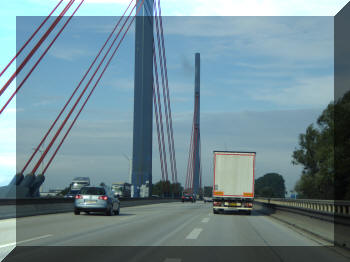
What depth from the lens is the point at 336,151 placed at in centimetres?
5997

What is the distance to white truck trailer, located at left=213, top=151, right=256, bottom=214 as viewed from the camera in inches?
1142

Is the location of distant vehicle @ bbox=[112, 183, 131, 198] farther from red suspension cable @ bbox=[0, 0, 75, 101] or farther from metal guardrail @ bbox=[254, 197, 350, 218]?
red suspension cable @ bbox=[0, 0, 75, 101]

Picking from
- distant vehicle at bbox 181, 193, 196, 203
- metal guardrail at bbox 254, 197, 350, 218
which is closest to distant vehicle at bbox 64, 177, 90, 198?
distant vehicle at bbox 181, 193, 196, 203

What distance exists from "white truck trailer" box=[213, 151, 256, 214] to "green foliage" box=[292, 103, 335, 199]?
110ft

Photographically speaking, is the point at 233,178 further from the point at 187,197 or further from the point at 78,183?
the point at 187,197

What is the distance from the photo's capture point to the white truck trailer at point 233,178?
2900cm

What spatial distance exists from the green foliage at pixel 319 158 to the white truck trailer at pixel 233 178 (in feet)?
110

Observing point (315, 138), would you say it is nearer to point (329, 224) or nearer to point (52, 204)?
point (52, 204)

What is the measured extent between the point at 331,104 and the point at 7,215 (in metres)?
52.8

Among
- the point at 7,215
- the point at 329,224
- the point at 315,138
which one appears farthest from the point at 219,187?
the point at 315,138

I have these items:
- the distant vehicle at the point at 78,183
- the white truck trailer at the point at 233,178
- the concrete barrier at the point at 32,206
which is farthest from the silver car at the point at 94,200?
the distant vehicle at the point at 78,183

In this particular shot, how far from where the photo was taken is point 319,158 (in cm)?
6438

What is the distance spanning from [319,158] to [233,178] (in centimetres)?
3789

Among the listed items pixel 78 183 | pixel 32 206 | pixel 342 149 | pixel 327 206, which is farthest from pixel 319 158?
pixel 32 206
